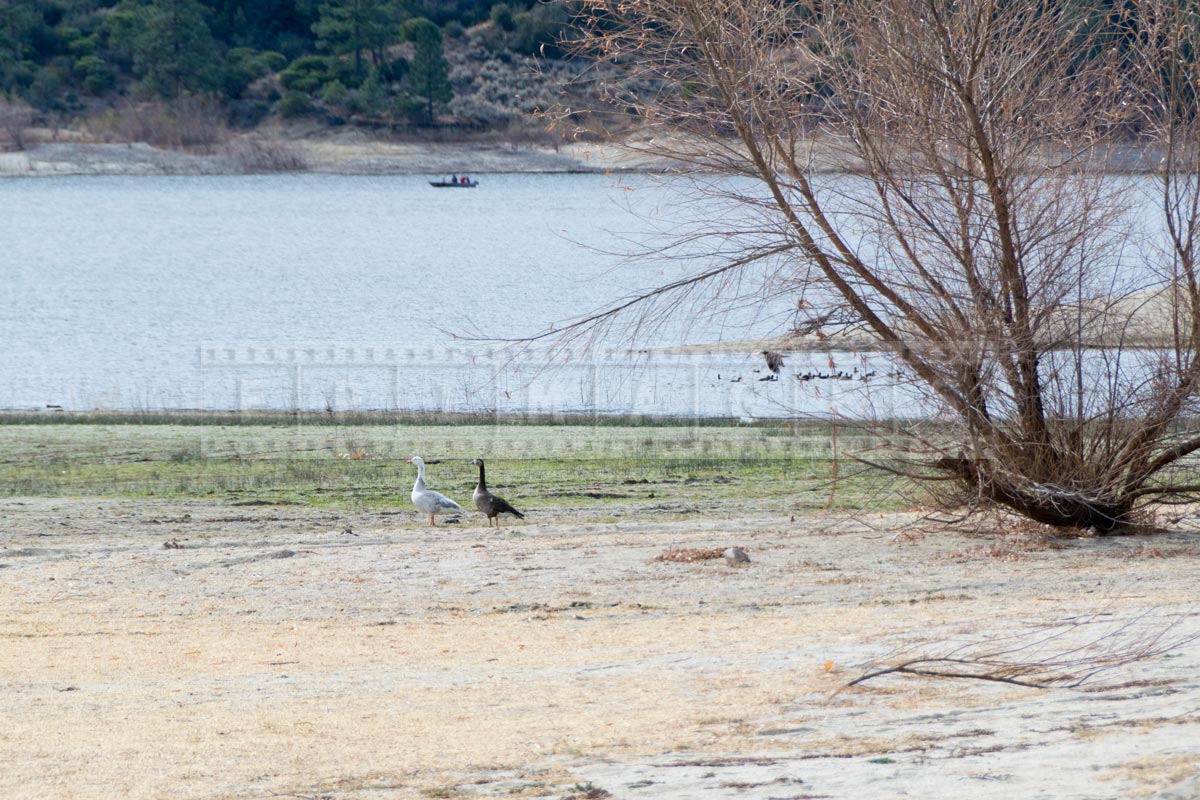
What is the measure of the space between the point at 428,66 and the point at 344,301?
116ft

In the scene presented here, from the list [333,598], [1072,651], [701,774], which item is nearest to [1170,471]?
[1072,651]

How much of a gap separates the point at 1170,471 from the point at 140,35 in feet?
281

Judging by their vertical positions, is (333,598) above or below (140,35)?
below

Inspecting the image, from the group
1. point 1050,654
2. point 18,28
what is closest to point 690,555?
point 1050,654

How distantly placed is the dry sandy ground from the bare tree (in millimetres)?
1020

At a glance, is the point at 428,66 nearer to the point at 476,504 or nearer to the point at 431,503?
the point at 431,503

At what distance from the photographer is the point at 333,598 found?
36.0 feet

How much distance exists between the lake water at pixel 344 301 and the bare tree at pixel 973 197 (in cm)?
62

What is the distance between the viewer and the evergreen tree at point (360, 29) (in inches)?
3383

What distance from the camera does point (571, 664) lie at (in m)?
8.65

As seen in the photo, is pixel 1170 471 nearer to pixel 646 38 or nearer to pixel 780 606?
pixel 780 606

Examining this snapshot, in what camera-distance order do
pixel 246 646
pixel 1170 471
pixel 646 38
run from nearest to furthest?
pixel 246 646, pixel 646 38, pixel 1170 471

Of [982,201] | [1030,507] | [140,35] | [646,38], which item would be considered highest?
[140,35]

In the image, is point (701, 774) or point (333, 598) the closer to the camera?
point (701, 774)
